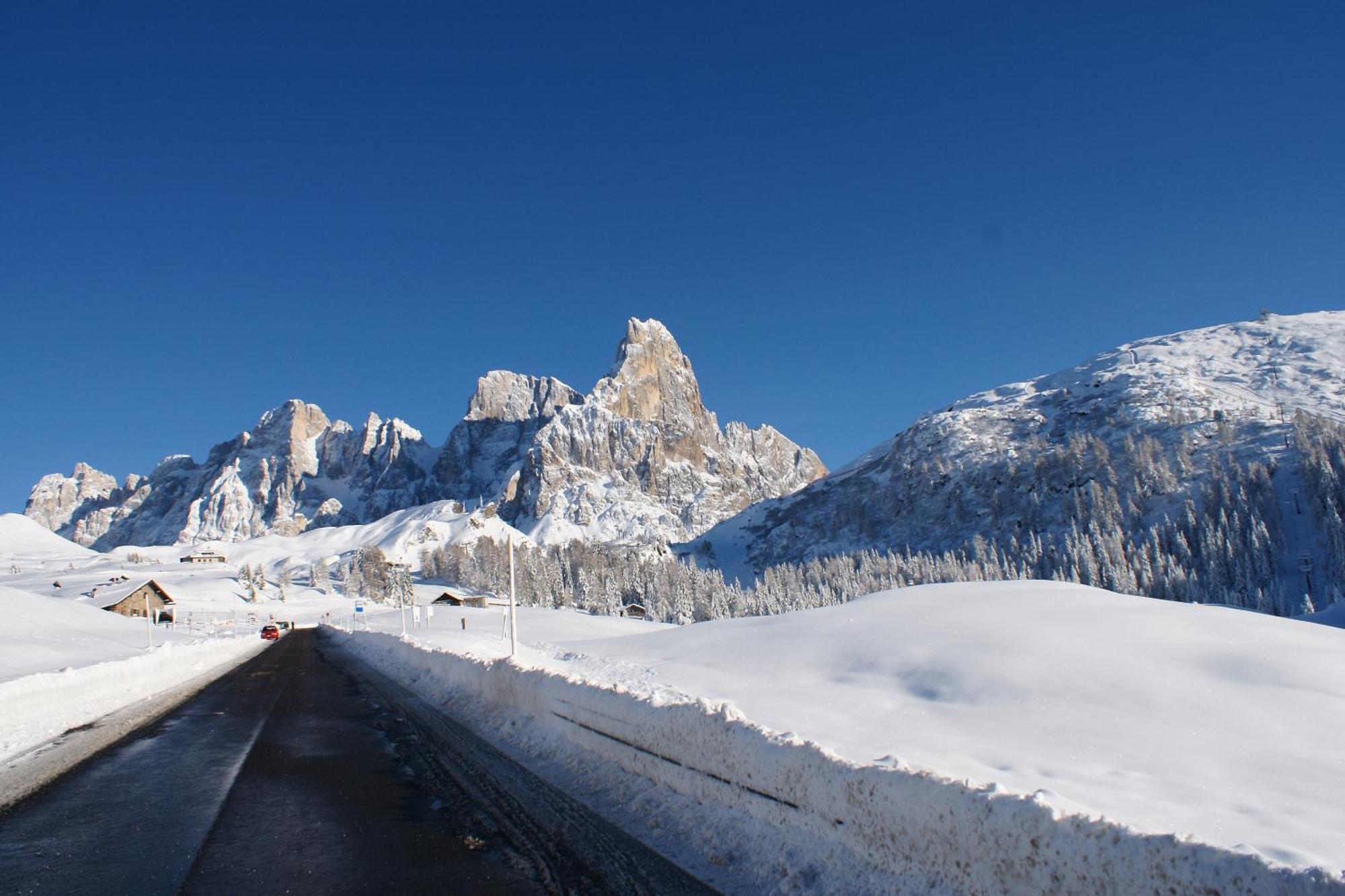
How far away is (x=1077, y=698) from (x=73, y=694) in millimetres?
24311

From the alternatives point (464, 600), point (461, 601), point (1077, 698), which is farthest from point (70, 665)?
point (464, 600)

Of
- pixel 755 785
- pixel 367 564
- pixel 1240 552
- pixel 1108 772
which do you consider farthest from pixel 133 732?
pixel 367 564

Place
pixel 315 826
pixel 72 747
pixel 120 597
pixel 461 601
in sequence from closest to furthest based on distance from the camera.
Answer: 1. pixel 315 826
2. pixel 72 747
3. pixel 120 597
4. pixel 461 601

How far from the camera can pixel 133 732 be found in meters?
14.7

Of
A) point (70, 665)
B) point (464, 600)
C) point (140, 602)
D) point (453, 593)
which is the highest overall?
point (140, 602)

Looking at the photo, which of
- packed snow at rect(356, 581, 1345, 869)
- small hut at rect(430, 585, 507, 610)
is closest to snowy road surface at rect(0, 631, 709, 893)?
packed snow at rect(356, 581, 1345, 869)

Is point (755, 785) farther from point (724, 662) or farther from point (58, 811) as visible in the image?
point (724, 662)

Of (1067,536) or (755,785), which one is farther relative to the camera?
(1067,536)

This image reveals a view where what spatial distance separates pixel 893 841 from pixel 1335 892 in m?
2.62

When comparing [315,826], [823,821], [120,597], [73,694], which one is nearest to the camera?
[823,821]

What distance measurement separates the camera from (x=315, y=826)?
7.80 meters

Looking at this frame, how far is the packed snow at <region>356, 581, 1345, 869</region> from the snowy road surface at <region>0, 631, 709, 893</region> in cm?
202

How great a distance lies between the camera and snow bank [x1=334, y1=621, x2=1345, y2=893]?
12.6ft

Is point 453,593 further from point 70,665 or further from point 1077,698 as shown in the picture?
point 1077,698
